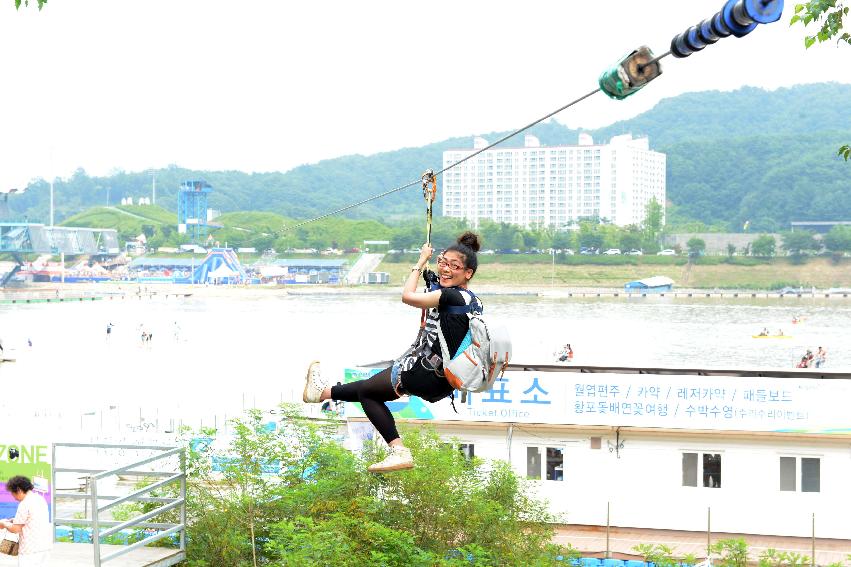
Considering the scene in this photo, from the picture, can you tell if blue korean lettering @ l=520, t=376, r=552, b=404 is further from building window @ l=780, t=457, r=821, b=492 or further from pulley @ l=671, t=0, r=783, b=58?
pulley @ l=671, t=0, r=783, b=58

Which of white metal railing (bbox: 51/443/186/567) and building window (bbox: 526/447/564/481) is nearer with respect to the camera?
white metal railing (bbox: 51/443/186/567)

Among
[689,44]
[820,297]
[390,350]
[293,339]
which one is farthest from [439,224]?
[689,44]

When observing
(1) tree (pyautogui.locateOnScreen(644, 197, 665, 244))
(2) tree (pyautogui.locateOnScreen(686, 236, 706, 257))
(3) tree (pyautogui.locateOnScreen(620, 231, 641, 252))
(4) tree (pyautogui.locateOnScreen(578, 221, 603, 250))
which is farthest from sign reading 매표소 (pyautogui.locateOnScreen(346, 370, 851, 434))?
(1) tree (pyautogui.locateOnScreen(644, 197, 665, 244))

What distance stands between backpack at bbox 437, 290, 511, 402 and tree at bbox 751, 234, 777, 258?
132 meters

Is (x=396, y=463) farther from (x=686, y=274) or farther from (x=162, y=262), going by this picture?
(x=162, y=262)

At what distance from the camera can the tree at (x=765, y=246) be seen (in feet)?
431

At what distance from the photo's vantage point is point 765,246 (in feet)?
431

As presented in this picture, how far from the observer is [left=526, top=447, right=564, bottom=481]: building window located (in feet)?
50.5

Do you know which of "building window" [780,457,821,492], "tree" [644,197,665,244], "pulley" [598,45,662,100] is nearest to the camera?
"pulley" [598,45,662,100]

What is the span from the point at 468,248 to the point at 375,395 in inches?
35.9

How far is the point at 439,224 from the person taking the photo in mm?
160375

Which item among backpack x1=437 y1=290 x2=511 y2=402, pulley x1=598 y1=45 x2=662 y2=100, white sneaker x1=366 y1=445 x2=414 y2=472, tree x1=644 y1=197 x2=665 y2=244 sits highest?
tree x1=644 y1=197 x2=665 y2=244

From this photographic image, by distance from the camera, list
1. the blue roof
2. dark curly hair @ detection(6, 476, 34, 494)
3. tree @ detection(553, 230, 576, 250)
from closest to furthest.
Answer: dark curly hair @ detection(6, 476, 34, 494)
tree @ detection(553, 230, 576, 250)
the blue roof

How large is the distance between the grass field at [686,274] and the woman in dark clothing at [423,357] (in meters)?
124
